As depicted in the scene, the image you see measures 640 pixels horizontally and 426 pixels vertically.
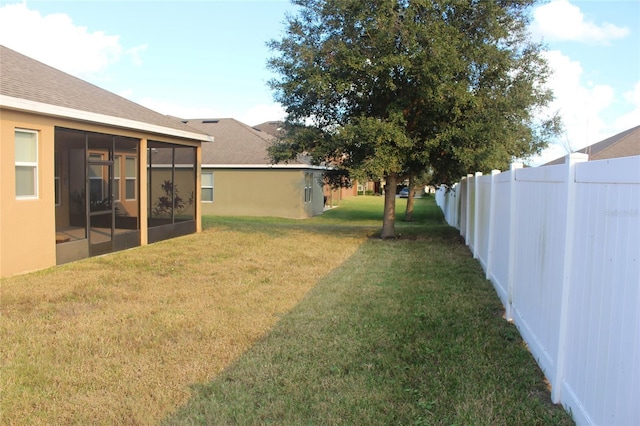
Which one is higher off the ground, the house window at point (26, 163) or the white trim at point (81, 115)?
the white trim at point (81, 115)

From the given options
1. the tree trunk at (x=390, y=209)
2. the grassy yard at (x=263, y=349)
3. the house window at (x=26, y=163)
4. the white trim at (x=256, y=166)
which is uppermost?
the white trim at (x=256, y=166)

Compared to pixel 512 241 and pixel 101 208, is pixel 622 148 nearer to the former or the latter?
pixel 512 241

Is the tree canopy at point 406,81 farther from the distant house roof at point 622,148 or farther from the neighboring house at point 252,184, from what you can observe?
the neighboring house at point 252,184

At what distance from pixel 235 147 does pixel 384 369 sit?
22484 mm

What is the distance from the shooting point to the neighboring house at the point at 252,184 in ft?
79.4

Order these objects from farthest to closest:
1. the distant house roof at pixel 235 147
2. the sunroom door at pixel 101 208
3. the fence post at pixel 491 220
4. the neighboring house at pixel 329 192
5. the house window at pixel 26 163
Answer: the neighboring house at pixel 329 192
the distant house roof at pixel 235 147
the sunroom door at pixel 101 208
the house window at pixel 26 163
the fence post at pixel 491 220

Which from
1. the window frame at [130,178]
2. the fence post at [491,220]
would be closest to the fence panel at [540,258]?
the fence post at [491,220]

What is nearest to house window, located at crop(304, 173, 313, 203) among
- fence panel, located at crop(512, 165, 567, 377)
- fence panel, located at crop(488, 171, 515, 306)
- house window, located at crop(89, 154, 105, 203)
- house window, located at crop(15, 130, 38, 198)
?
house window, located at crop(89, 154, 105, 203)

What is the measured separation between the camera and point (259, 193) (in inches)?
968

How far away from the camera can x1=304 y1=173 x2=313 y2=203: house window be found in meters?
25.0

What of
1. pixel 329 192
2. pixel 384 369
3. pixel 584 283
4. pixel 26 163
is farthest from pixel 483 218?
pixel 329 192

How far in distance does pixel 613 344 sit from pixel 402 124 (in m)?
10.4

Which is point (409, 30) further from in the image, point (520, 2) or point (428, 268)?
point (428, 268)

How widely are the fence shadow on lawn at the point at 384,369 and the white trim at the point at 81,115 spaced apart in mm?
5763
